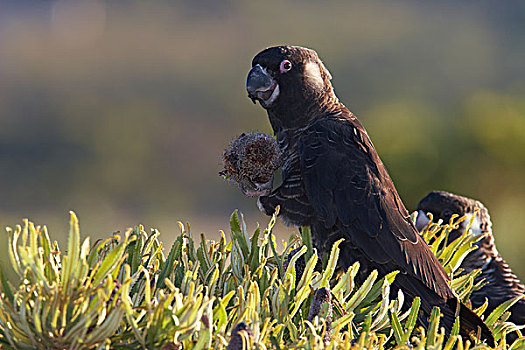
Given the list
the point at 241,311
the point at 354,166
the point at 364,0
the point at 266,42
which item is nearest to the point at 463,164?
the point at 354,166

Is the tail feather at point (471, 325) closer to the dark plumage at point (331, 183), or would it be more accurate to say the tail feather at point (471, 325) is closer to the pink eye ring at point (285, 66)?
the dark plumage at point (331, 183)

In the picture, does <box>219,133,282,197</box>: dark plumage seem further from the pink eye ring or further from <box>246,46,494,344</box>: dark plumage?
the pink eye ring

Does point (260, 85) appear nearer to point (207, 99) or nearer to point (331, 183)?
point (331, 183)

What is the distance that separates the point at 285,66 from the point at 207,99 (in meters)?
19.3

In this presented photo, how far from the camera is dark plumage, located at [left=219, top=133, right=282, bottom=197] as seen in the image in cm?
202

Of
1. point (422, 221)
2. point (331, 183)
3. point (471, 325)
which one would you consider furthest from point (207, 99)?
point (471, 325)

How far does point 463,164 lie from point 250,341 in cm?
724

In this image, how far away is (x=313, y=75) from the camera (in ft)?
8.48

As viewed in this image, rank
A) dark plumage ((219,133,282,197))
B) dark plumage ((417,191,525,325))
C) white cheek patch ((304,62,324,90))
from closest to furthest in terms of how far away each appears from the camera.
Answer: dark plumage ((219,133,282,197)) < white cheek patch ((304,62,324,90)) < dark plumage ((417,191,525,325))

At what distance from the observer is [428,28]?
2998 cm

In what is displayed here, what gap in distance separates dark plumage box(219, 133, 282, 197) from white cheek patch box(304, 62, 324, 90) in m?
0.59

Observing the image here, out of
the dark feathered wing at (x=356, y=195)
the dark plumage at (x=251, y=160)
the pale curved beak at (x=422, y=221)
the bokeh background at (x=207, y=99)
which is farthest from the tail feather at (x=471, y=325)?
the bokeh background at (x=207, y=99)

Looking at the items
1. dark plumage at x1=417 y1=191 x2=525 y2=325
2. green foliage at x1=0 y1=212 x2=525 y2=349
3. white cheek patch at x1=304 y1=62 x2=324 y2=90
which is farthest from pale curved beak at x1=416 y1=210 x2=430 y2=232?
green foliage at x1=0 y1=212 x2=525 y2=349

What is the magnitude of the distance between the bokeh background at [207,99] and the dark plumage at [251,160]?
5.73 m
